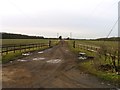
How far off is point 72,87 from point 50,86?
99 centimetres

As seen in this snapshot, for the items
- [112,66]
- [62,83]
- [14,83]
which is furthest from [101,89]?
[112,66]

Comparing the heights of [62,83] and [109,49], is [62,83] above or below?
below

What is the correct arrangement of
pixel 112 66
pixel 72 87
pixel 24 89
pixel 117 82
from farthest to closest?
pixel 112 66 < pixel 117 82 < pixel 72 87 < pixel 24 89

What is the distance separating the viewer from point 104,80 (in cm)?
1323

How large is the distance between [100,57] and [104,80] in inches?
372

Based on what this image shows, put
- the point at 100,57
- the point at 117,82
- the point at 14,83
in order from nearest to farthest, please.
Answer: the point at 14,83
the point at 117,82
the point at 100,57

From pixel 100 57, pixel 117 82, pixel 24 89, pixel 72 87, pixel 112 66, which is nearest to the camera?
pixel 24 89

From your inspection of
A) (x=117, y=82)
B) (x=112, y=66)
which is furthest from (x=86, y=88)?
(x=112, y=66)

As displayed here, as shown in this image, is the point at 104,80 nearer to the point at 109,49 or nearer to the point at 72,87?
the point at 72,87

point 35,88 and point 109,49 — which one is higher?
point 109,49

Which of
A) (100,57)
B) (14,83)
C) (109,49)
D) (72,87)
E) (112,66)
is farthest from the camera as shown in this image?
(100,57)

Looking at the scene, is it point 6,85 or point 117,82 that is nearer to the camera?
point 6,85

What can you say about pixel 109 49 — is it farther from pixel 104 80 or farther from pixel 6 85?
pixel 6 85

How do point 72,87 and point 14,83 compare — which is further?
point 14,83
